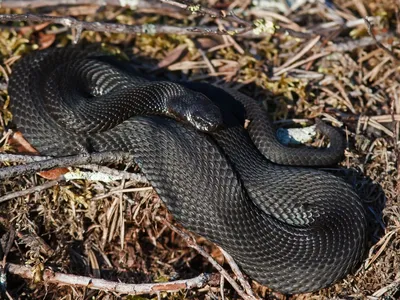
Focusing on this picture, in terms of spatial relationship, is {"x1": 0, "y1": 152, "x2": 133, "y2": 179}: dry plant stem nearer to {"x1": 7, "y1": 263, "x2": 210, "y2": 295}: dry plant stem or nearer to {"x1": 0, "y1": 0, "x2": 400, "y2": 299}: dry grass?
{"x1": 0, "y1": 0, "x2": 400, "y2": 299}: dry grass

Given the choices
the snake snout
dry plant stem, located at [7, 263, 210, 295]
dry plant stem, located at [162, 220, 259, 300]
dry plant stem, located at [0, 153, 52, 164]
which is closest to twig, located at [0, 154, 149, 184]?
dry plant stem, located at [0, 153, 52, 164]

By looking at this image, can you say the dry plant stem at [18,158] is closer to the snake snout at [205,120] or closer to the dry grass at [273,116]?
the dry grass at [273,116]

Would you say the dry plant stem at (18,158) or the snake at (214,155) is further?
the dry plant stem at (18,158)

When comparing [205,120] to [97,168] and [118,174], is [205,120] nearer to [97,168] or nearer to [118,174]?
[118,174]


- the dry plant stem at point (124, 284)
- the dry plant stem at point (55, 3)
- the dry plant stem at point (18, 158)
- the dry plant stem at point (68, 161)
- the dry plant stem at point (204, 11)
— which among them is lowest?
the dry plant stem at point (124, 284)

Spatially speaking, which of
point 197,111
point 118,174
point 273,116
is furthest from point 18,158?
point 273,116

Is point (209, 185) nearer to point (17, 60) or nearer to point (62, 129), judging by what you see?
point (62, 129)

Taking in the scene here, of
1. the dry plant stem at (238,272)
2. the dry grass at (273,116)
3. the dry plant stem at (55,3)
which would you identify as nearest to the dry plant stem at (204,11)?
the dry grass at (273,116)

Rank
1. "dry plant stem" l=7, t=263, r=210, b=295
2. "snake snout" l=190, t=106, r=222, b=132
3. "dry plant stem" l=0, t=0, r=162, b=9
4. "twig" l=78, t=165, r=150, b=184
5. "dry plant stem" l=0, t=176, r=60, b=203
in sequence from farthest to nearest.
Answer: "dry plant stem" l=0, t=0, r=162, b=9 → "snake snout" l=190, t=106, r=222, b=132 → "twig" l=78, t=165, r=150, b=184 → "dry plant stem" l=0, t=176, r=60, b=203 → "dry plant stem" l=7, t=263, r=210, b=295
